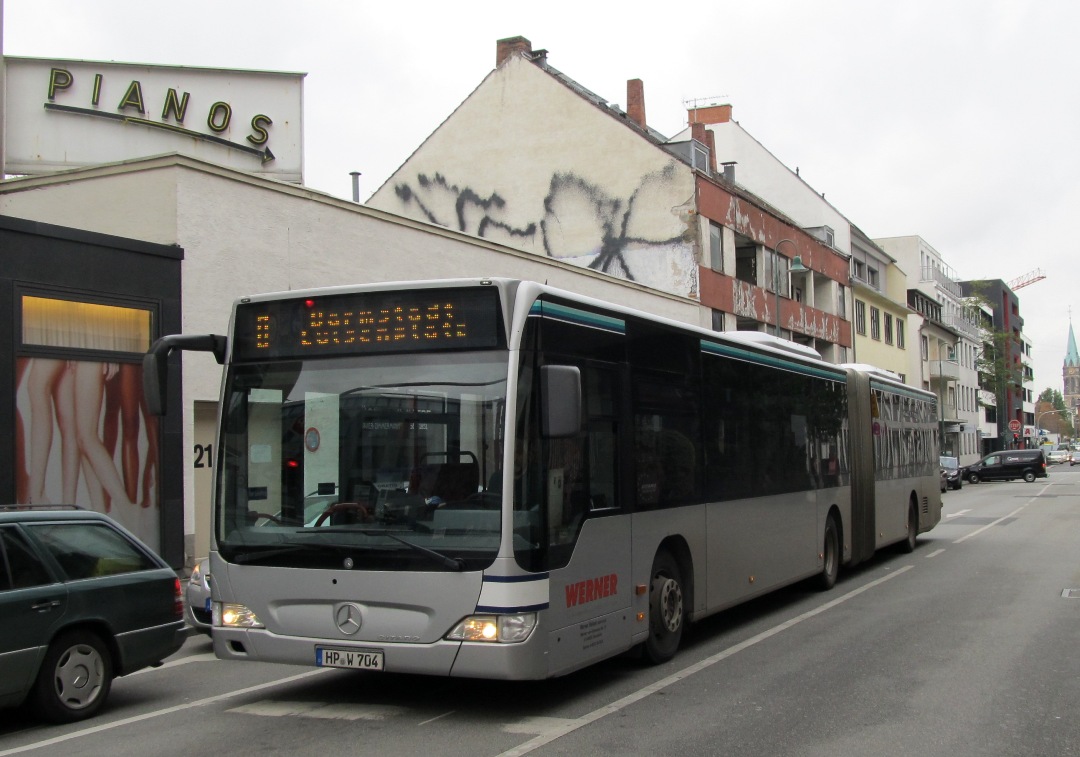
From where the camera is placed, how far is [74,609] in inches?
293

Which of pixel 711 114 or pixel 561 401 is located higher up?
pixel 711 114

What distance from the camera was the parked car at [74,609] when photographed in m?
7.09

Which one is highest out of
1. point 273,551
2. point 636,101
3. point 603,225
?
point 636,101

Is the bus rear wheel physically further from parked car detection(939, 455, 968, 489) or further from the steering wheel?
parked car detection(939, 455, 968, 489)

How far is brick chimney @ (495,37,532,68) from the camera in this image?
128ft

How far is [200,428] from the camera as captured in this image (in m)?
16.9

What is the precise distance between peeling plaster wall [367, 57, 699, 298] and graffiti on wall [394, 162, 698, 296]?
0.03 metres

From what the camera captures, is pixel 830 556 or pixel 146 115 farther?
pixel 146 115

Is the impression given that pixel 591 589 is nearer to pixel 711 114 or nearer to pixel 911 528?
pixel 911 528

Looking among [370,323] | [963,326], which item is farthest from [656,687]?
[963,326]

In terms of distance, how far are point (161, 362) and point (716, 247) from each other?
32079 millimetres

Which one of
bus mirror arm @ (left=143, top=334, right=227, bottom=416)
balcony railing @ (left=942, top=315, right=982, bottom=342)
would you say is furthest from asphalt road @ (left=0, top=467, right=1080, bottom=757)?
balcony railing @ (left=942, top=315, right=982, bottom=342)

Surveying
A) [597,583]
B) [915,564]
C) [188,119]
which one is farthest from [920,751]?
[188,119]

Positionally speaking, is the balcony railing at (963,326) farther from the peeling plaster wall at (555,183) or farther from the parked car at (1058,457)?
the peeling plaster wall at (555,183)
